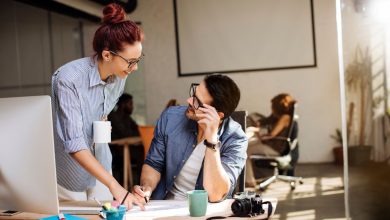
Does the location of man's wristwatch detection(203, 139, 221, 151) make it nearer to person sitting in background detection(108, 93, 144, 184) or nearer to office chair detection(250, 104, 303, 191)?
office chair detection(250, 104, 303, 191)

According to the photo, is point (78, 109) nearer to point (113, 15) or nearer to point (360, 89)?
point (113, 15)

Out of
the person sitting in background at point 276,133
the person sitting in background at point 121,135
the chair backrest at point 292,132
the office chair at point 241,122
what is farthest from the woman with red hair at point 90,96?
the person sitting in background at point 121,135

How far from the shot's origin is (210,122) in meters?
2.03

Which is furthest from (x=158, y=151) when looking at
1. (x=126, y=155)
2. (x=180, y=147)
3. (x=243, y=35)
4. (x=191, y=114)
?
(x=243, y=35)

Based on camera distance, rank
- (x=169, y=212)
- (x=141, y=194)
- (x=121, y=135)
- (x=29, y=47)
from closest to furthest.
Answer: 1. (x=169, y=212)
2. (x=141, y=194)
3. (x=121, y=135)
4. (x=29, y=47)

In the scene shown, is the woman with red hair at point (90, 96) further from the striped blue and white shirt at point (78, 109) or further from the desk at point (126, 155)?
the desk at point (126, 155)

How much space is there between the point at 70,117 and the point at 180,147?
1.67ft

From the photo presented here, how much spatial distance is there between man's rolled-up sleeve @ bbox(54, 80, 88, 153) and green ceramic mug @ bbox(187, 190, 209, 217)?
0.53 m

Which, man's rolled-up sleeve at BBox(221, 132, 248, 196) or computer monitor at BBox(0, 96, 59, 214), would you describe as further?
man's rolled-up sleeve at BBox(221, 132, 248, 196)

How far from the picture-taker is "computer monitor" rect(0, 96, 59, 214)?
62.6 inches

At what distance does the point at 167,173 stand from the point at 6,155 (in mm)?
800

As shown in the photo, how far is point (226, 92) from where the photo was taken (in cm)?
217

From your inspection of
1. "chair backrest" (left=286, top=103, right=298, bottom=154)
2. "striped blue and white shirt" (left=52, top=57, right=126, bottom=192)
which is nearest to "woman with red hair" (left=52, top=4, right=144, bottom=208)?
"striped blue and white shirt" (left=52, top=57, right=126, bottom=192)

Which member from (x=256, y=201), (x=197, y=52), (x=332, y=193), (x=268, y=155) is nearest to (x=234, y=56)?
(x=197, y=52)
